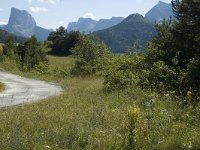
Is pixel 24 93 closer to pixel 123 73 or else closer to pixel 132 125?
pixel 123 73

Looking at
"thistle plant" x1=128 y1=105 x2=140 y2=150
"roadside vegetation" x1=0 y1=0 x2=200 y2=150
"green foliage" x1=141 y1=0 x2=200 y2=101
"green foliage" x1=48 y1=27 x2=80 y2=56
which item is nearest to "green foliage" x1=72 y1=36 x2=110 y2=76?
"roadside vegetation" x1=0 y1=0 x2=200 y2=150

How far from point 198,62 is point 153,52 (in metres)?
4.56

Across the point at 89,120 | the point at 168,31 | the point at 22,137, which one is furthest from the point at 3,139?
the point at 168,31

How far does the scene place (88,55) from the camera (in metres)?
41.2

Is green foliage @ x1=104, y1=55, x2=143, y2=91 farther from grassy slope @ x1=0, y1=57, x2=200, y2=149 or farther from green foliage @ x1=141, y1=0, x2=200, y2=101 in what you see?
grassy slope @ x1=0, y1=57, x2=200, y2=149

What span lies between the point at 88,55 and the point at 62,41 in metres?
47.9

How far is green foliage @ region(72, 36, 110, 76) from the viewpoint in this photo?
39.4 metres

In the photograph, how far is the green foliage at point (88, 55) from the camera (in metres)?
39.4

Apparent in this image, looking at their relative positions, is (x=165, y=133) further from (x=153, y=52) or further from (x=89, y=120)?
(x=153, y=52)

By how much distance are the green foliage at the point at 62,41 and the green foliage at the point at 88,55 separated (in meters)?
42.7

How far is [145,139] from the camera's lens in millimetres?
7336

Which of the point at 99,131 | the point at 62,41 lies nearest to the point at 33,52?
the point at 62,41

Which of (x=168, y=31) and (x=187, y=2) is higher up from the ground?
(x=187, y=2)

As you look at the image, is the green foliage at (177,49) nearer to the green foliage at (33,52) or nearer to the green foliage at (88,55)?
the green foliage at (88,55)
